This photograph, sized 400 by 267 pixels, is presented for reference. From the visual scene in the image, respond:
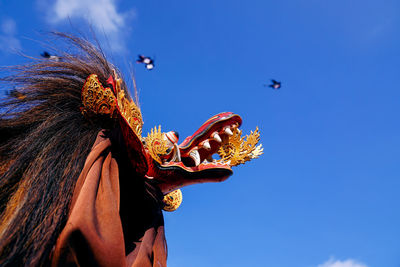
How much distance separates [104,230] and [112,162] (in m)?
0.63

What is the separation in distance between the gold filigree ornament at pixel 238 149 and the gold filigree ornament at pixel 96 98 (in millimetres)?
1145

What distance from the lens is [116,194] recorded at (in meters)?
2.40

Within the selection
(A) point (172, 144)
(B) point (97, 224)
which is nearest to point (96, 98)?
(A) point (172, 144)

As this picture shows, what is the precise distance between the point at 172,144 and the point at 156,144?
187 millimetres

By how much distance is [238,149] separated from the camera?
3.34m

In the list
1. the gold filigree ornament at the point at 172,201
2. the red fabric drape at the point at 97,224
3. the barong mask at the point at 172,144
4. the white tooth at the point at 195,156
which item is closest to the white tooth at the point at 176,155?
the barong mask at the point at 172,144

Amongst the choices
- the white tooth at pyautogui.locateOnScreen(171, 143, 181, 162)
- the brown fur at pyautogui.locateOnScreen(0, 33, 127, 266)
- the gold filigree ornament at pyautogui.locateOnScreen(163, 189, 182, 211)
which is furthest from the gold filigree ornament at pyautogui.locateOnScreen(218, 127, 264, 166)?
the brown fur at pyautogui.locateOnScreen(0, 33, 127, 266)

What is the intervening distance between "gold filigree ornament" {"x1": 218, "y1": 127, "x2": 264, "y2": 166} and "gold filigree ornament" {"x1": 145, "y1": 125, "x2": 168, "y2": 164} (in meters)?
0.56

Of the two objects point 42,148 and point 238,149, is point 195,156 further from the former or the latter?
point 42,148

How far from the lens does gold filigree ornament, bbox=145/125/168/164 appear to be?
2.98m

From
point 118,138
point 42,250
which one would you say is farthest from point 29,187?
point 118,138

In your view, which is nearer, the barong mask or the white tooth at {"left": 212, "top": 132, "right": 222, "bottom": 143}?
the barong mask

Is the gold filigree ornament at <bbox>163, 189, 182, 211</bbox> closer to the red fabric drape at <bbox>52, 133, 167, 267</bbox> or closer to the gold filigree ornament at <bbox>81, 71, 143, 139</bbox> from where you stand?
the red fabric drape at <bbox>52, 133, 167, 267</bbox>

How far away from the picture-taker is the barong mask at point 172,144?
8.72 feet
